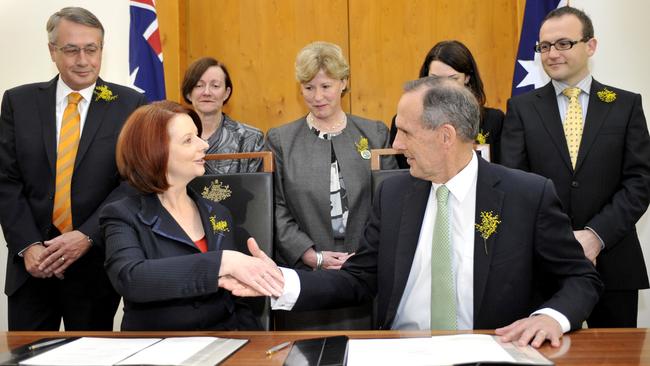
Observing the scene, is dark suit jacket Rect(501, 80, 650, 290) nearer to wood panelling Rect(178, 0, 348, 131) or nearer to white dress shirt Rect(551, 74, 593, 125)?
white dress shirt Rect(551, 74, 593, 125)

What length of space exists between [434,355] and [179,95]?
3495mm

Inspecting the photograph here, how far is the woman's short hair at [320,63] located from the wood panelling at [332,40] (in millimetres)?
1410

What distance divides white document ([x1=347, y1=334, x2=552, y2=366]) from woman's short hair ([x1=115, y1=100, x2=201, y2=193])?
3.32 ft

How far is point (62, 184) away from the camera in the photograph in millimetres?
2836

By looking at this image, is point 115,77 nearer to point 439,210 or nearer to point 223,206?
point 223,206

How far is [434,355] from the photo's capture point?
1370 mm

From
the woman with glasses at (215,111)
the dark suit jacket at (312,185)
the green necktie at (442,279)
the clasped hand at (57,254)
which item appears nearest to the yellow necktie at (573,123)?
the dark suit jacket at (312,185)

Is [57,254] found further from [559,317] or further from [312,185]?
[559,317]

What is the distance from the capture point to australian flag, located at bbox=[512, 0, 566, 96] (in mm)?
3996

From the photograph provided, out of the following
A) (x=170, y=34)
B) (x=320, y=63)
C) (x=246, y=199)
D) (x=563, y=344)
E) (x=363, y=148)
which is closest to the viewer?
(x=563, y=344)

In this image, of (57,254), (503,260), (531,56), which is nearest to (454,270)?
(503,260)

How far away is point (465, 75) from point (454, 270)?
151 centimetres

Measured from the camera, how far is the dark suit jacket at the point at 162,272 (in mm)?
1824

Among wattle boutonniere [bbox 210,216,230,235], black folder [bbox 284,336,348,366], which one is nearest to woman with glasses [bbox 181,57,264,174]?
wattle boutonniere [bbox 210,216,230,235]
